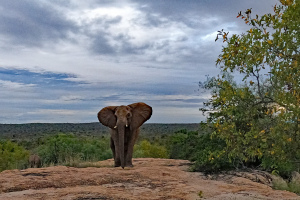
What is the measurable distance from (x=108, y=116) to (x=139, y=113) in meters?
1.30

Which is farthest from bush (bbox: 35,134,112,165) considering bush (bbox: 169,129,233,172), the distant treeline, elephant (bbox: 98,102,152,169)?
the distant treeline

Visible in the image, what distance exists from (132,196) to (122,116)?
18.6 feet

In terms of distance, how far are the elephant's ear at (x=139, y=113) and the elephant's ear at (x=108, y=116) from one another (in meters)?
0.76

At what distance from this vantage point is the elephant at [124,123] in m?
14.0

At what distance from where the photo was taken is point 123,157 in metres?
13.6

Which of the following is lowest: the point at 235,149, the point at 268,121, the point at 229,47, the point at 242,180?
the point at 242,180

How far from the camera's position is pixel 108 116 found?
14.9 metres

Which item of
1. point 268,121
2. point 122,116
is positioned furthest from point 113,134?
point 268,121

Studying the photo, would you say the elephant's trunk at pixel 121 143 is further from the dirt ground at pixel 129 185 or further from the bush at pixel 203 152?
the bush at pixel 203 152

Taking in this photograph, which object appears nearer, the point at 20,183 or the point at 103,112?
the point at 20,183

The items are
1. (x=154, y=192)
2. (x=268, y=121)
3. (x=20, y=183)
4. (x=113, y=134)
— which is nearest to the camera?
(x=268, y=121)

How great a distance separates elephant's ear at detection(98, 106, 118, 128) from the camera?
48.4 feet

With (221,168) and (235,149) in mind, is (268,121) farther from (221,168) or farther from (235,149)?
(221,168)

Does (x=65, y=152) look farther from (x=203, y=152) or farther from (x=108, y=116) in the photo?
(x=203, y=152)
